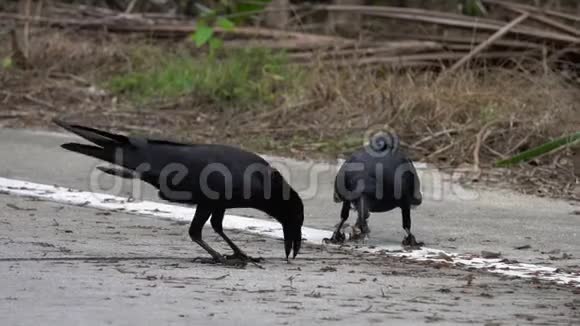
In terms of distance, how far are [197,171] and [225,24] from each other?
20.5ft

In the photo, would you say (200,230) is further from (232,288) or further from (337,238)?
(337,238)

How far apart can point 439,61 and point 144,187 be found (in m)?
3.55

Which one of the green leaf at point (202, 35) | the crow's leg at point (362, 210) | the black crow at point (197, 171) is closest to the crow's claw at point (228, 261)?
the black crow at point (197, 171)

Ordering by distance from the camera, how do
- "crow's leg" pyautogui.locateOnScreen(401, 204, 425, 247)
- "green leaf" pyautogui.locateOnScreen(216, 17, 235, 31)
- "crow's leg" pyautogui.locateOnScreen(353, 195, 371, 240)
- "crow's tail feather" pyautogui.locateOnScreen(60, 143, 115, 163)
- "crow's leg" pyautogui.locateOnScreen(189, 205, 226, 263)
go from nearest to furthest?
"crow's tail feather" pyautogui.locateOnScreen(60, 143, 115, 163), "crow's leg" pyautogui.locateOnScreen(189, 205, 226, 263), "crow's leg" pyautogui.locateOnScreen(353, 195, 371, 240), "crow's leg" pyautogui.locateOnScreen(401, 204, 425, 247), "green leaf" pyautogui.locateOnScreen(216, 17, 235, 31)

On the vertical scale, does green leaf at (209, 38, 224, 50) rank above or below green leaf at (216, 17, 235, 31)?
below

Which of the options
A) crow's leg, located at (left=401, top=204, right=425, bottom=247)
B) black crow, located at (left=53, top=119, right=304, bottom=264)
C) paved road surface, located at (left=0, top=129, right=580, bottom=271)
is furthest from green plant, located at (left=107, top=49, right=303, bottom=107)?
black crow, located at (left=53, top=119, right=304, bottom=264)

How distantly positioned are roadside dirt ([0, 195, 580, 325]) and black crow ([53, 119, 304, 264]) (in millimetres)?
305

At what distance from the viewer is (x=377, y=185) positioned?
662 cm

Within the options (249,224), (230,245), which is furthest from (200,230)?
(249,224)

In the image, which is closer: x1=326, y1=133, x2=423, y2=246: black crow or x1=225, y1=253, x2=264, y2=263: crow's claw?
x1=225, y1=253, x2=264, y2=263: crow's claw

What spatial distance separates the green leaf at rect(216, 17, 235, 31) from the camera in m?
12.0

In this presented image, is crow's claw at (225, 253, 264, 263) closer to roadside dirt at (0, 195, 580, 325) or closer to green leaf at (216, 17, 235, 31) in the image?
roadside dirt at (0, 195, 580, 325)

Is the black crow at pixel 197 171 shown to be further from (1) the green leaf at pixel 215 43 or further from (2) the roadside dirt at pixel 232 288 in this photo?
(1) the green leaf at pixel 215 43

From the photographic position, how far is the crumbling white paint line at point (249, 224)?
6113 mm
